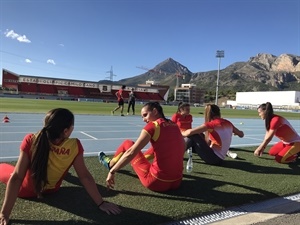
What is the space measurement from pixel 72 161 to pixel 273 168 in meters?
4.42

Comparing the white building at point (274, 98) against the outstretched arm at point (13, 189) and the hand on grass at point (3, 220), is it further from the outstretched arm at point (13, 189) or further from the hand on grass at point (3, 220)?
the hand on grass at point (3, 220)

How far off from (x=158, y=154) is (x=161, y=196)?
0.61 meters

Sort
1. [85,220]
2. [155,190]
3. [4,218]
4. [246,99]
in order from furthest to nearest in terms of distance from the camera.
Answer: [246,99], [155,190], [85,220], [4,218]

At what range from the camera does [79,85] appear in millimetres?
85500

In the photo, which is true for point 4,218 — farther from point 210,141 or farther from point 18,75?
point 18,75

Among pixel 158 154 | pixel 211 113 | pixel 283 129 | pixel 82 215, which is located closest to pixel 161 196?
pixel 158 154

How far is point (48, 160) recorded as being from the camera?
327 centimetres

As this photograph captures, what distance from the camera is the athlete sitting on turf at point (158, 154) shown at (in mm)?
3791

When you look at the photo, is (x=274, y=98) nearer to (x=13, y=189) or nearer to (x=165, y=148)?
(x=165, y=148)

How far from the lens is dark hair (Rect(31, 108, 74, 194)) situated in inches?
121

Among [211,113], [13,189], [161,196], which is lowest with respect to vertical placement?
[161,196]

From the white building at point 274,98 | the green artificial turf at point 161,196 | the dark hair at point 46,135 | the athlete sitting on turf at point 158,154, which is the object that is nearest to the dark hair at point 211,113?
the green artificial turf at point 161,196

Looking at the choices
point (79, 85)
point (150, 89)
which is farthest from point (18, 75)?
point (150, 89)

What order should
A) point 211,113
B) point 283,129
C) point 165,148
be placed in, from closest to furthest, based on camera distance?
point 165,148, point 211,113, point 283,129
